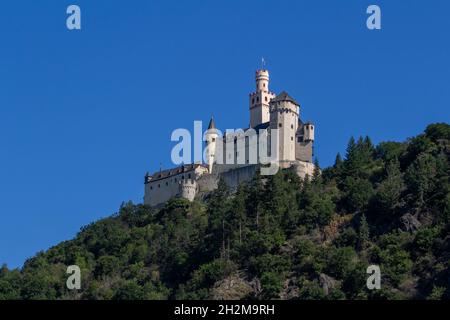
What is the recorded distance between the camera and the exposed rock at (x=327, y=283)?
7862 cm

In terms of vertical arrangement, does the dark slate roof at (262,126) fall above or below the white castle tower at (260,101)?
below

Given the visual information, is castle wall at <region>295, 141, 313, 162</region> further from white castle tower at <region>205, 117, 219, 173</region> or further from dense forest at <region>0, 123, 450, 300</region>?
white castle tower at <region>205, 117, 219, 173</region>

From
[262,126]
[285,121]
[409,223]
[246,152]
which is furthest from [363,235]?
[262,126]

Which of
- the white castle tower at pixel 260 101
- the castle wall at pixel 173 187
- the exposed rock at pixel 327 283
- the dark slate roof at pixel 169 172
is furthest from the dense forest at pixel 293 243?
the white castle tower at pixel 260 101

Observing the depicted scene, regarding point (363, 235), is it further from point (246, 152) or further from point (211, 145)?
point (211, 145)

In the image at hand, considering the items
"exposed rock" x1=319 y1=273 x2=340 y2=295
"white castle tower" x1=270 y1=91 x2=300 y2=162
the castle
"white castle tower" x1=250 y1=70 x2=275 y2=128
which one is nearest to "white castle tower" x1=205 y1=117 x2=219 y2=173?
the castle

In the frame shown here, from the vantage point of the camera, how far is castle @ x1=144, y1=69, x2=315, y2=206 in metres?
109

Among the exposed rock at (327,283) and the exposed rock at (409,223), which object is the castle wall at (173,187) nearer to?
the exposed rock at (409,223)

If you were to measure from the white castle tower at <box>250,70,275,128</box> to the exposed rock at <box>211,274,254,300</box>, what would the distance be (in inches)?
1471

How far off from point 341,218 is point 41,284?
25197 mm

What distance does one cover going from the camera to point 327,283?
79.4 meters

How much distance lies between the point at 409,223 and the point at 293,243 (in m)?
9.05

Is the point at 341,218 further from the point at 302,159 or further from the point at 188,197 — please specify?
the point at 188,197

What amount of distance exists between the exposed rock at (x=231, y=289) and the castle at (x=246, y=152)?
23403 millimetres
